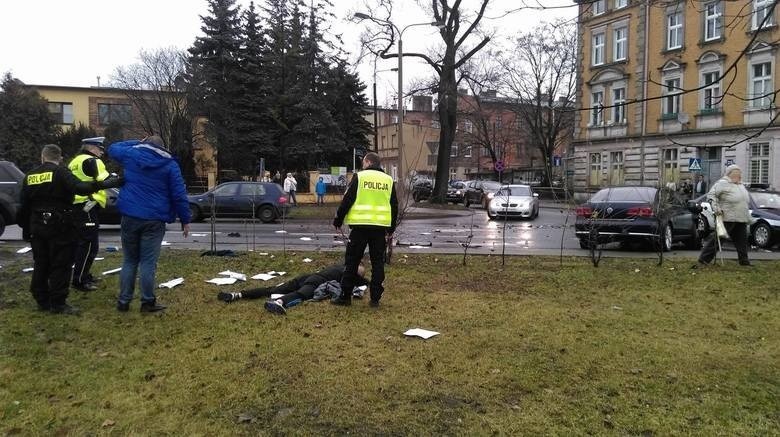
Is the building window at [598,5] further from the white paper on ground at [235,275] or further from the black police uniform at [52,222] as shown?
the white paper on ground at [235,275]

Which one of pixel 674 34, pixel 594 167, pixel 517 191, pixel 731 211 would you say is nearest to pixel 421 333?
pixel 731 211

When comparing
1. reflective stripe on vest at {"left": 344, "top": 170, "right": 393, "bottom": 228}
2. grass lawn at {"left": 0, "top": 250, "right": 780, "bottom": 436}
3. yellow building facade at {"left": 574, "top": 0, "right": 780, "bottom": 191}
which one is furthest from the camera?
yellow building facade at {"left": 574, "top": 0, "right": 780, "bottom": 191}

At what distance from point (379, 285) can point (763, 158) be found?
37.5m

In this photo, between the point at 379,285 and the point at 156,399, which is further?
the point at 379,285

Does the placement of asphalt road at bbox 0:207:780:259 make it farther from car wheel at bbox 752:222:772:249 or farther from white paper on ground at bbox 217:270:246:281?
white paper on ground at bbox 217:270:246:281

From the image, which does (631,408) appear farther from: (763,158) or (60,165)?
(763,158)

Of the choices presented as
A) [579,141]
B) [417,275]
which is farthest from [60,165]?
[579,141]

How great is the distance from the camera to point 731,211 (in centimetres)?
1026

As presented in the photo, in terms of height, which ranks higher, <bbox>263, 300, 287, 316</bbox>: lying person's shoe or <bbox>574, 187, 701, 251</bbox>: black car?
<bbox>574, 187, 701, 251</bbox>: black car

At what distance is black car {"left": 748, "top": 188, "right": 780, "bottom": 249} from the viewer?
14359 mm

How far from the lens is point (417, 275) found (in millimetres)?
8727

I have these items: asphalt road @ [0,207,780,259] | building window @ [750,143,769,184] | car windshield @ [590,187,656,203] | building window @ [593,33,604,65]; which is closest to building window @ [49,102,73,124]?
asphalt road @ [0,207,780,259]

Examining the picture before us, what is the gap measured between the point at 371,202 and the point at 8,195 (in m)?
11.3

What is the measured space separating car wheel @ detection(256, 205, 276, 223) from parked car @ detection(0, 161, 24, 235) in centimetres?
846
